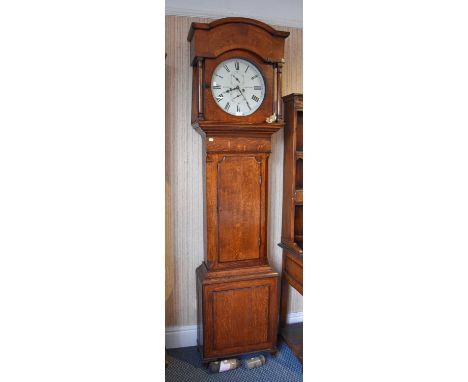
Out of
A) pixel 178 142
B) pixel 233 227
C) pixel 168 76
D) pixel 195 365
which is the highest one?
pixel 168 76

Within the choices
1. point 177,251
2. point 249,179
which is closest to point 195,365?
point 177,251

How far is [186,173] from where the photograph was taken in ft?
7.07

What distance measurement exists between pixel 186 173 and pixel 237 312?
0.79 m

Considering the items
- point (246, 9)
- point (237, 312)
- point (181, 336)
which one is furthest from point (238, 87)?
point (181, 336)

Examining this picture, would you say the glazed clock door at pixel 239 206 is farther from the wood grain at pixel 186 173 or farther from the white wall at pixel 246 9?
the white wall at pixel 246 9

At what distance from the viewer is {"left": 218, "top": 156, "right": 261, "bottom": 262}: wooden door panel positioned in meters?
1.95

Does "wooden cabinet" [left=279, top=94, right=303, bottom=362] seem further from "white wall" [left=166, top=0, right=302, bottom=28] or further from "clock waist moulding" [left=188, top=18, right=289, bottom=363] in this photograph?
"white wall" [left=166, top=0, right=302, bottom=28]

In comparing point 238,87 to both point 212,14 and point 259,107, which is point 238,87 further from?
point 212,14

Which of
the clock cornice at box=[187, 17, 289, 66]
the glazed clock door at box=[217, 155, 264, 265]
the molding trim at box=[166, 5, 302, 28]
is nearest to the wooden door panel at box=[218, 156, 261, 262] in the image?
the glazed clock door at box=[217, 155, 264, 265]

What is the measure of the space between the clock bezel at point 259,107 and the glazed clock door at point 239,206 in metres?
0.19
